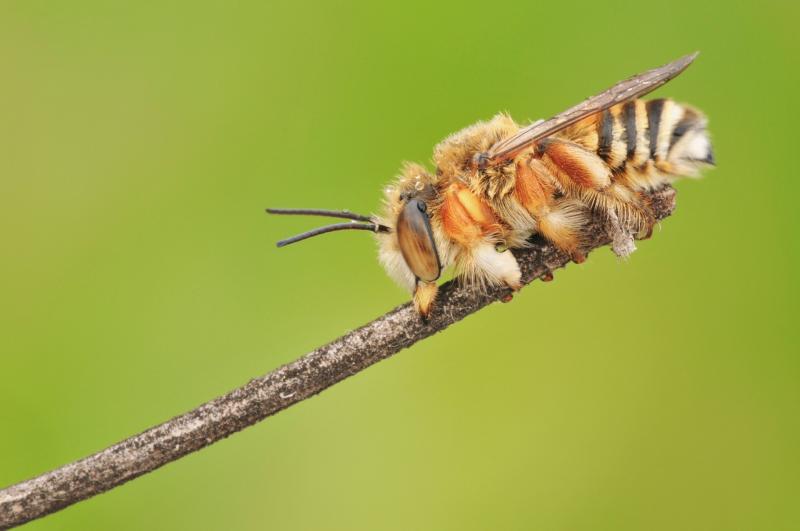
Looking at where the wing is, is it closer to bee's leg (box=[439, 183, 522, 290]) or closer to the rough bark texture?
bee's leg (box=[439, 183, 522, 290])

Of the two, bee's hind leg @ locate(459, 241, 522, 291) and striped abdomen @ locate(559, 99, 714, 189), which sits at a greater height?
striped abdomen @ locate(559, 99, 714, 189)

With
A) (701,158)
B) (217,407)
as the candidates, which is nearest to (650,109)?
(701,158)

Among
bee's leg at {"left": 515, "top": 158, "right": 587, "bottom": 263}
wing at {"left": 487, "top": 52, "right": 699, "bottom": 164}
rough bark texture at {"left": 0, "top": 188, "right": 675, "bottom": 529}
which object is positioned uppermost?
wing at {"left": 487, "top": 52, "right": 699, "bottom": 164}

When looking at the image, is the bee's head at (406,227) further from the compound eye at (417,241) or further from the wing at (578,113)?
the wing at (578,113)

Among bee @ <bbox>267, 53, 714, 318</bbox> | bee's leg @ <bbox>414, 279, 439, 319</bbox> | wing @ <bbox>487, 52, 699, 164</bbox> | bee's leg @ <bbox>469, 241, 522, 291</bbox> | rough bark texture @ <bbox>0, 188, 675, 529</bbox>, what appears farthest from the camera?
wing @ <bbox>487, 52, 699, 164</bbox>

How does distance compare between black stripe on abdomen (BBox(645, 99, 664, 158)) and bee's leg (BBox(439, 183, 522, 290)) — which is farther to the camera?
black stripe on abdomen (BBox(645, 99, 664, 158))

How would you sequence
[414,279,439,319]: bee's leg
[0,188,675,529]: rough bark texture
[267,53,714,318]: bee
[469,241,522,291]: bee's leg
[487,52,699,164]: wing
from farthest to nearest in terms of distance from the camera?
[487,52,699,164]: wing
[267,53,714,318]: bee
[469,241,522,291]: bee's leg
[414,279,439,319]: bee's leg
[0,188,675,529]: rough bark texture

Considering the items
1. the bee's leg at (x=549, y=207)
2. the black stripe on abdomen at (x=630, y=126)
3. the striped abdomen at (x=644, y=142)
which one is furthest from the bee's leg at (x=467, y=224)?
the black stripe on abdomen at (x=630, y=126)

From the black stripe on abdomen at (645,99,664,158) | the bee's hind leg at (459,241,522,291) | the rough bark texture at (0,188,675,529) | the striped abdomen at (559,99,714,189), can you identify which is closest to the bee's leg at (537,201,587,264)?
the bee's hind leg at (459,241,522,291)
